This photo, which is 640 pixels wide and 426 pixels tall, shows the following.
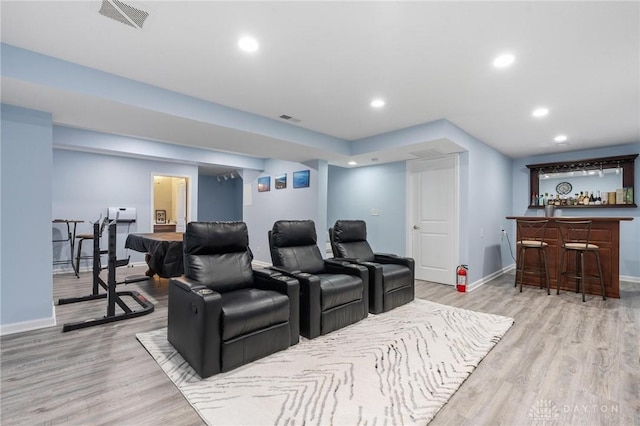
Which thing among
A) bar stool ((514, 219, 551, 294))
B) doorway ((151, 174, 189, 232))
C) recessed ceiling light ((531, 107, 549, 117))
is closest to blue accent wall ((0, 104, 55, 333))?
doorway ((151, 174, 189, 232))

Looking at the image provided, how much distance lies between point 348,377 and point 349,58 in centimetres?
255

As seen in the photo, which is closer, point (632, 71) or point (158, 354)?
point (158, 354)

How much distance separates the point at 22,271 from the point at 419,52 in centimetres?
422

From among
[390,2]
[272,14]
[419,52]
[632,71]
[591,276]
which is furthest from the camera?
[591,276]

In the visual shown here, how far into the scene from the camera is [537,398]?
6.39 feet

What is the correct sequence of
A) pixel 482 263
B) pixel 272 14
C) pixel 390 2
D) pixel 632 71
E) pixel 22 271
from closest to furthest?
pixel 390 2 → pixel 272 14 → pixel 632 71 → pixel 22 271 → pixel 482 263

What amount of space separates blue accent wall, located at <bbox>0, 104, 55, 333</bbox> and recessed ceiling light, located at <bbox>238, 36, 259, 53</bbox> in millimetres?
2331

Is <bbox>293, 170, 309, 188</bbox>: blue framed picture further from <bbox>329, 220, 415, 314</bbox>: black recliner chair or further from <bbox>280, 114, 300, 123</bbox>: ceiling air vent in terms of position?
<bbox>329, 220, 415, 314</bbox>: black recliner chair

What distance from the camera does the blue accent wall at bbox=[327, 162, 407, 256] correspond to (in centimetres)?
588

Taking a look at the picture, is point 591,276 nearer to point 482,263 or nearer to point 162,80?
point 482,263

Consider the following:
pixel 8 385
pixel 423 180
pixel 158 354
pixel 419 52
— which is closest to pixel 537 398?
pixel 419 52

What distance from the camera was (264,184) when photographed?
7188mm

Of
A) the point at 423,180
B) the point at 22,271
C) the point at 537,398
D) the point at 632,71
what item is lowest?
the point at 537,398

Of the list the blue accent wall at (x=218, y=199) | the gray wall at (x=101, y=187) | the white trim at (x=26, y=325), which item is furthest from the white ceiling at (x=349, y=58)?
the blue accent wall at (x=218, y=199)
